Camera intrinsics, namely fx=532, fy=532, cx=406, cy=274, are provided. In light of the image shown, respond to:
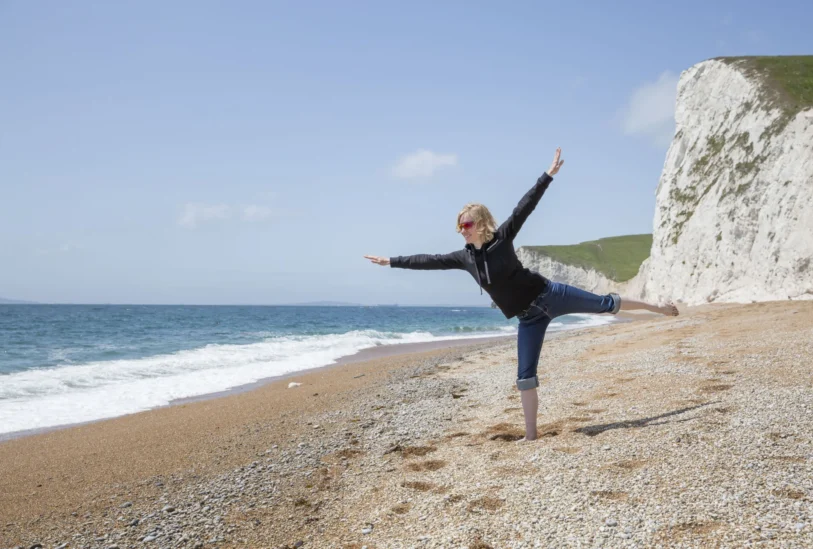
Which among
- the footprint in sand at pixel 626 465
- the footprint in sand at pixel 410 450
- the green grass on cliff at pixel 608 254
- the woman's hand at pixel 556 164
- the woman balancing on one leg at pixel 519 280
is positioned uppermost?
the green grass on cliff at pixel 608 254

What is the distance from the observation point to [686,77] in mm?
45156

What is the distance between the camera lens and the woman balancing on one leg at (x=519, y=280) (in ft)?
19.0

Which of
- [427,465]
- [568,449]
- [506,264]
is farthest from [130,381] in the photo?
[568,449]

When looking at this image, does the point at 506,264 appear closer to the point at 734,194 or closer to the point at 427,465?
the point at 427,465

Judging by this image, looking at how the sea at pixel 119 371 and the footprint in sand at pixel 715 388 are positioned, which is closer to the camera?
the footprint in sand at pixel 715 388

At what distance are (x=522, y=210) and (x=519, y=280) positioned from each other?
0.77 metres

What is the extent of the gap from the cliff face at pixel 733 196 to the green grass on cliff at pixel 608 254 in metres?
61.2

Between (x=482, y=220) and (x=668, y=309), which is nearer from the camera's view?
(x=482, y=220)

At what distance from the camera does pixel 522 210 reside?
18.9 ft

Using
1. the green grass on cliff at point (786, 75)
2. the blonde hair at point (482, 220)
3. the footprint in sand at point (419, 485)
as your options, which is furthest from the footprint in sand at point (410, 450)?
the green grass on cliff at point (786, 75)

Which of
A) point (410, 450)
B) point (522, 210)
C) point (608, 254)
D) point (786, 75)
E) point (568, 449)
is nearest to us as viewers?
point (568, 449)

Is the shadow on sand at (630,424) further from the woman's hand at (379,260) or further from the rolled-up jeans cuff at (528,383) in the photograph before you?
the woman's hand at (379,260)

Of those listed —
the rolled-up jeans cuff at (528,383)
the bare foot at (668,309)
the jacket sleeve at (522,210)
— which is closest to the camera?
the jacket sleeve at (522,210)

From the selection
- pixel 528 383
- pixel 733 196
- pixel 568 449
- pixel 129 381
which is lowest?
pixel 129 381
